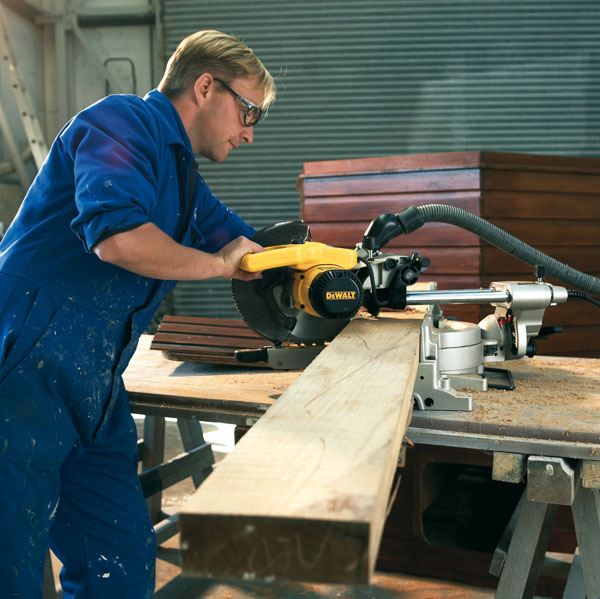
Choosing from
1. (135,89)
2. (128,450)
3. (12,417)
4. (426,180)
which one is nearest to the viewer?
(12,417)

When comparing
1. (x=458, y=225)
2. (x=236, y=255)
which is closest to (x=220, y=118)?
(x=236, y=255)

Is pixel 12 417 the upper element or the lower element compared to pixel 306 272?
lower

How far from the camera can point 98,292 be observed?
1533mm

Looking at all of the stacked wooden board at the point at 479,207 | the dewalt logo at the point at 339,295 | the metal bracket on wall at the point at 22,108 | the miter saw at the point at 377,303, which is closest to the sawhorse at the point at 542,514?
the miter saw at the point at 377,303

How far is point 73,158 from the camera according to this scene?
1.45m

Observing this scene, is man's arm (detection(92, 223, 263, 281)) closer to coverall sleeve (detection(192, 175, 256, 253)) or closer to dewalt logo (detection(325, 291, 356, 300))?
dewalt logo (detection(325, 291, 356, 300))

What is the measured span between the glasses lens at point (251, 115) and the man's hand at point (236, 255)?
14.0 inches

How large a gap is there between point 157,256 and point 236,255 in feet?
0.79

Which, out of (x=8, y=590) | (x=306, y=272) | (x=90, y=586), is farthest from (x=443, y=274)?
(x=8, y=590)

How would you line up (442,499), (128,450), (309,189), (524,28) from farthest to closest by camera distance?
1. (524,28)
2. (309,189)
3. (442,499)
4. (128,450)

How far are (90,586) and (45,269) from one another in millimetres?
838

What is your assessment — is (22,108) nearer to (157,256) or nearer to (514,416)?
(157,256)

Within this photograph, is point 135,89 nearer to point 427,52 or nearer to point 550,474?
point 427,52

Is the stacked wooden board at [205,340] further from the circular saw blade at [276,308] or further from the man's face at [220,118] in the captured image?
the man's face at [220,118]
